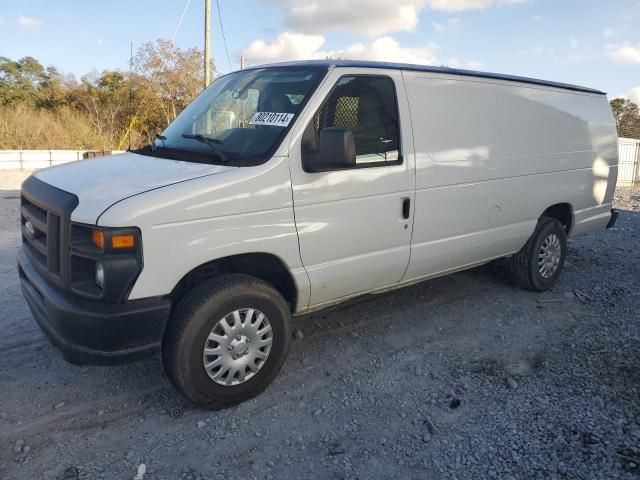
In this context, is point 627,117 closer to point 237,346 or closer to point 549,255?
point 549,255

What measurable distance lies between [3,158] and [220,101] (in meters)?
18.3

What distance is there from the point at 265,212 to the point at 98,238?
0.99m

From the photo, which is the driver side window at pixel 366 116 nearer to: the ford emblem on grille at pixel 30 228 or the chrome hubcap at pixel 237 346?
the chrome hubcap at pixel 237 346

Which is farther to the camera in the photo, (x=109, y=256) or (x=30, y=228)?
(x=30, y=228)

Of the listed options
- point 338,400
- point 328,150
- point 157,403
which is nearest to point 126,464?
point 157,403

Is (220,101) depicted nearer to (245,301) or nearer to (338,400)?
(245,301)

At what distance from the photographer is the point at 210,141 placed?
362 centimetres

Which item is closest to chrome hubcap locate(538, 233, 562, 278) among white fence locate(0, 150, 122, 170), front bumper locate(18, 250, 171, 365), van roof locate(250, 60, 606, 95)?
van roof locate(250, 60, 606, 95)

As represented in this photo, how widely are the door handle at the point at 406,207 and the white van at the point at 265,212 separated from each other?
0.06ft

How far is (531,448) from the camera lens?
2945 mm

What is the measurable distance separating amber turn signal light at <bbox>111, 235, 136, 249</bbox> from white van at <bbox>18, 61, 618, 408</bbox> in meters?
0.01

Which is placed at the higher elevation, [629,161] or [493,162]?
[629,161]

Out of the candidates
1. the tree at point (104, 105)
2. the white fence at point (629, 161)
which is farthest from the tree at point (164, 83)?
the white fence at point (629, 161)

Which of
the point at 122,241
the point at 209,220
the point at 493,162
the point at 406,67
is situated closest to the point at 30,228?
the point at 122,241
